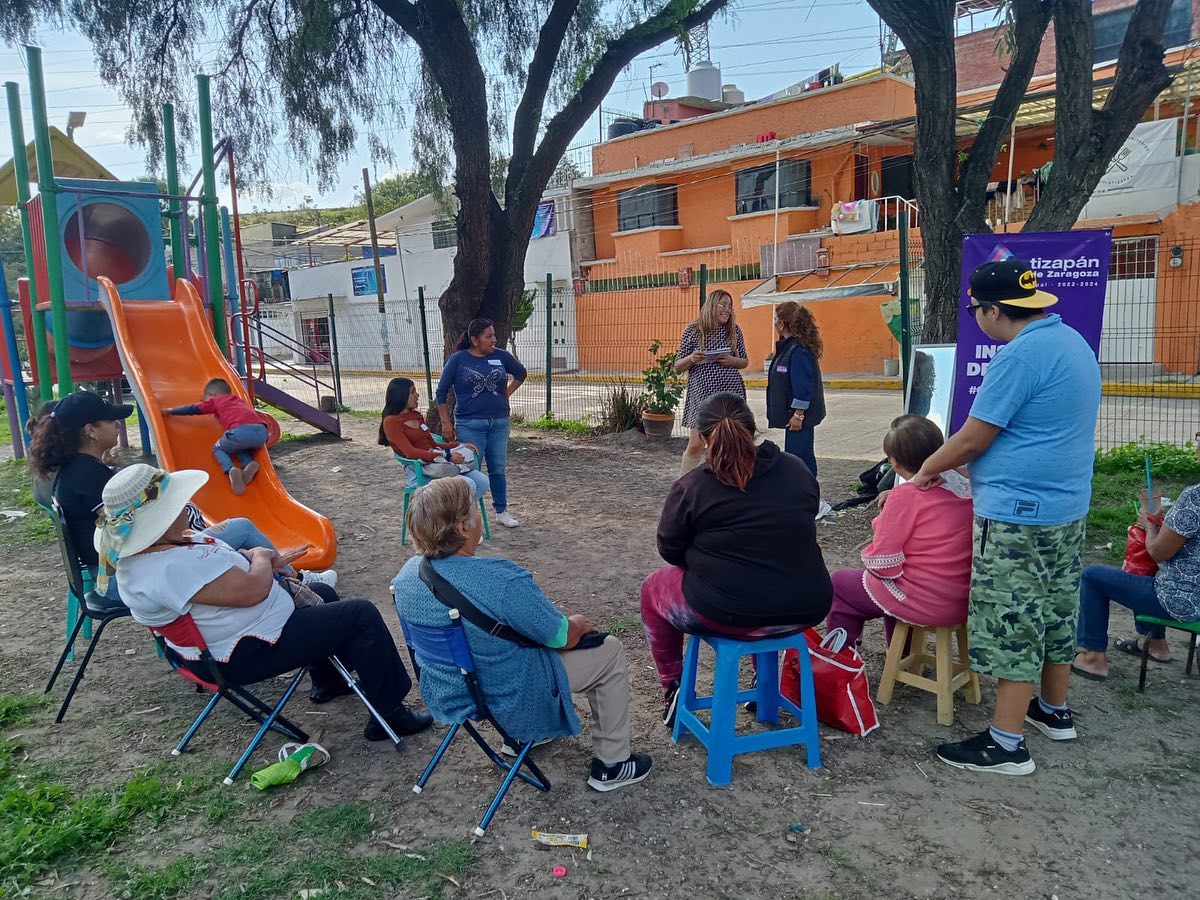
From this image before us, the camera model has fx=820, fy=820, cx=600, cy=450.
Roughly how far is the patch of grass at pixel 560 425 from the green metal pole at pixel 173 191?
4.93 metres

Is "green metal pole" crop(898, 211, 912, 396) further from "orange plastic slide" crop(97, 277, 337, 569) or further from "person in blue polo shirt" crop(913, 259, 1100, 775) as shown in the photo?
"orange plastic slide" crop(97, 277, 337, 569)

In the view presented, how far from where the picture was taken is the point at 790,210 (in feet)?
63.1

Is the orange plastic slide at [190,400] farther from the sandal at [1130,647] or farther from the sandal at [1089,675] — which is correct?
the sandal at [1130,647]

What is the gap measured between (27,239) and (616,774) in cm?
878

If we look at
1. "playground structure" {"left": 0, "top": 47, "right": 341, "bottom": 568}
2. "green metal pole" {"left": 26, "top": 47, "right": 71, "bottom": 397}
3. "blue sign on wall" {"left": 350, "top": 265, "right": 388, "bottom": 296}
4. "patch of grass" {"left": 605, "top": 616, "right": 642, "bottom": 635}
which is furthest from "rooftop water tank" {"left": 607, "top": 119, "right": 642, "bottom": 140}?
"patch of grass" {"left": 605, "top": 616, "right": 642, "bottom": 635}

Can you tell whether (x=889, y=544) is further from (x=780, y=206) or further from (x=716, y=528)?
(x=780, y=206)

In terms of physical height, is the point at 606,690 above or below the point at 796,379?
below

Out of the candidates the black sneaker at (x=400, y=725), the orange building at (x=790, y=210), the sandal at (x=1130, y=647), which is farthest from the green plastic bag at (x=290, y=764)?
the orange building at (x=790, y=210)

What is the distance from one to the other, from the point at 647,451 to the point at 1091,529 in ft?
16.1

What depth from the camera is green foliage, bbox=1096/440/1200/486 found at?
6.95m

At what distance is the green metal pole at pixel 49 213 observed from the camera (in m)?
6.74

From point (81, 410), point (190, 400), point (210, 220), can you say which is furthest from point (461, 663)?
point (210, 220)

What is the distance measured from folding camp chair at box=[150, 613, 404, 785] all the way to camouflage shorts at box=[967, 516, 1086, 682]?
233 centimetres

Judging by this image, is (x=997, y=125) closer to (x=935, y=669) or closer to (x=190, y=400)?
(x=935, y=669)
